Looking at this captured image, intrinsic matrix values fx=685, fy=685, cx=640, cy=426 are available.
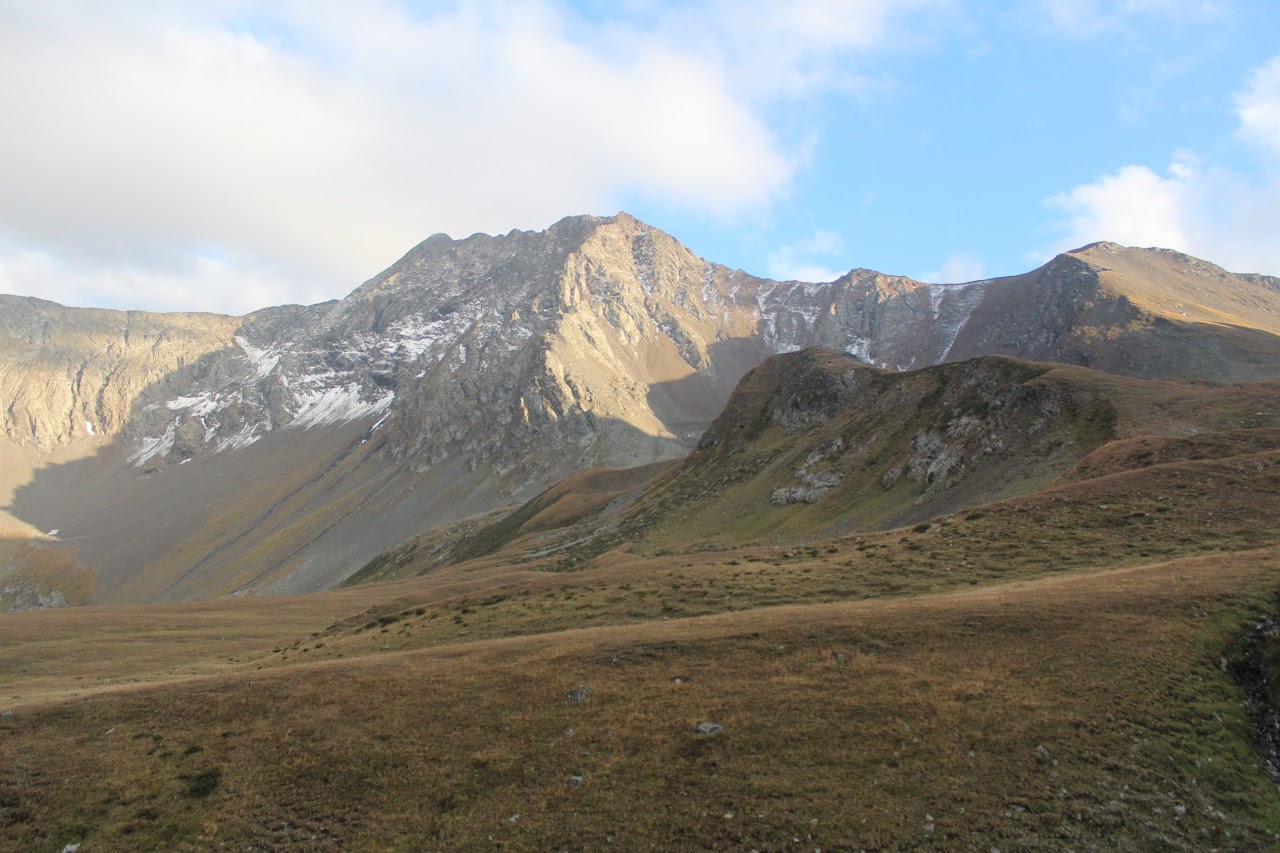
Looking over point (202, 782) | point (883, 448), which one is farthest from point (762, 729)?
point (883, 448)

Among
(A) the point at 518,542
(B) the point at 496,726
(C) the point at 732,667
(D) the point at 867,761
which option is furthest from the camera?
(A) the point at 518,542

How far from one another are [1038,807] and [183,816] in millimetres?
23322

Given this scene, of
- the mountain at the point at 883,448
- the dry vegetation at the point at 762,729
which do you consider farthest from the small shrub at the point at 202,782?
the mountain at the point at 883,448

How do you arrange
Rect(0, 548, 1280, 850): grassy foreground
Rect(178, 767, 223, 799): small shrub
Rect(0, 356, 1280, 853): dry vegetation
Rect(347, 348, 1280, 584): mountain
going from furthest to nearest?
Rect(347, 348, 1280, 584): mountain, Rect(178, 767, 223, 799): small shrub, Rect(0, 356, 1280, 853): dry vegetation, Rect(0, 548, 1280, 850): grassy foreground

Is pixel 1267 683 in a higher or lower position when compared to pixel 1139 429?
lower

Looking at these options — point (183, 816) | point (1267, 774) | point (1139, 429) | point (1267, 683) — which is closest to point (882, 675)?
point (1267, 774)

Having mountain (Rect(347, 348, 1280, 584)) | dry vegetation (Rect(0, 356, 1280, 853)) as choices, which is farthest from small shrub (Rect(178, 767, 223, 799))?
mountain (Rect(347, 348, 1280, 584))

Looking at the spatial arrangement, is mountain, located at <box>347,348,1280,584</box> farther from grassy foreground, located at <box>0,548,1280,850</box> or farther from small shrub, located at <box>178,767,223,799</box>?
small shrub, located at <box>178,767,223,799</box>

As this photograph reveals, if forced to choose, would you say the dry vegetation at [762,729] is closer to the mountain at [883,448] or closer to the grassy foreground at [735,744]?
the grassy foreground at [735,744]

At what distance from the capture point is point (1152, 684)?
71.8ft

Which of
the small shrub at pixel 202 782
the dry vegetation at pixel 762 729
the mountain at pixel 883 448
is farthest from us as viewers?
the mountain at pixel 883 448

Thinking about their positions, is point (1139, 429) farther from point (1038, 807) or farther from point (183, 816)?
point (183, 816)

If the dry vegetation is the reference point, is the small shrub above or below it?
below

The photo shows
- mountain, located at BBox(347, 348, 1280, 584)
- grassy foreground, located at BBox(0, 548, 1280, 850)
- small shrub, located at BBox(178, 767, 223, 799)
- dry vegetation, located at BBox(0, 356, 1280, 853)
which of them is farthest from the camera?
mountain, located at BBox(347, 348, 1280, 584)
